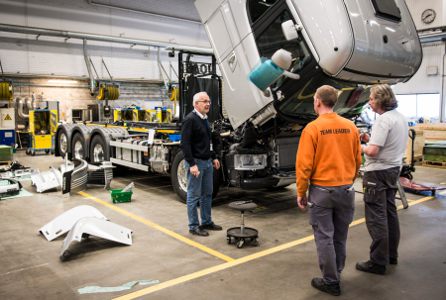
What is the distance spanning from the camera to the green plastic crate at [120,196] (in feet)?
23.8

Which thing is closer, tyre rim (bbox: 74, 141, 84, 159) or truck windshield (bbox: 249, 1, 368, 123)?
truck windshield (bbox: 249, 1, 368, 123)

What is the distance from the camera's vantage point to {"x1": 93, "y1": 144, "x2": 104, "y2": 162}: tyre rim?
10096 millimetres

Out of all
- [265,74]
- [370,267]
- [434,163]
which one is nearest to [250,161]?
[265,74]

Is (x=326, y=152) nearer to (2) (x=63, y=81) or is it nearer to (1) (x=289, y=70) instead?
(1) (x=289, y=70)

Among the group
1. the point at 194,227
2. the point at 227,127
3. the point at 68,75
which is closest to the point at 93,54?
the point at 68,75

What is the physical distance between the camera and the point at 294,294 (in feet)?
11.7

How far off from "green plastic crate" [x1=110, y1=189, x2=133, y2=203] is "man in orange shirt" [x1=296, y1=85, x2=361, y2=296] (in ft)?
15.0

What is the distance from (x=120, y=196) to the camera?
731 centimetres

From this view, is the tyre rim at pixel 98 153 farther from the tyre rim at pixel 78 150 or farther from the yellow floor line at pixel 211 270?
the yellow floor line at pixel 211 270

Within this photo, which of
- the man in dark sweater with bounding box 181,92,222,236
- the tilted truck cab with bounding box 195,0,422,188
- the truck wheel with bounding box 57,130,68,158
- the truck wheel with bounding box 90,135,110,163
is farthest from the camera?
the truck wheel with bounding box 57,130,68,158

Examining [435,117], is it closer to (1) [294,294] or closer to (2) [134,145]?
(2) [134,145]

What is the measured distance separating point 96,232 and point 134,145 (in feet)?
12.8

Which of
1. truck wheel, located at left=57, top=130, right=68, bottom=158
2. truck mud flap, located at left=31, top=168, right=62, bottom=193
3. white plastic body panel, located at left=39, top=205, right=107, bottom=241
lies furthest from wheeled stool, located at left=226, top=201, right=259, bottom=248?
truck wheel, located at left=57, top=130, right=68, bottom=158

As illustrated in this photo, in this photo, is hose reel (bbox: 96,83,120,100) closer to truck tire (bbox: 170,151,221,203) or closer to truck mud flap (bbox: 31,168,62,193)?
truck mud flap (bbox: 31,168,62,193)
